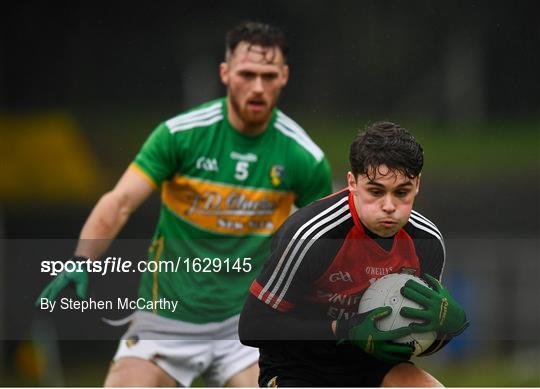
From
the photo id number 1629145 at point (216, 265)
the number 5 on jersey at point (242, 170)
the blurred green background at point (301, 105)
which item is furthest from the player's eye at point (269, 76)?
the blurred green background at point (301, 105)

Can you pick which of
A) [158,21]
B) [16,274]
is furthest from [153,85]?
[16,274]

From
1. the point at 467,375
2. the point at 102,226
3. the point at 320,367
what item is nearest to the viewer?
the point at 320,367

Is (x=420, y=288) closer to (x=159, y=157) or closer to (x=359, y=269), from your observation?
(x=359, y=269)

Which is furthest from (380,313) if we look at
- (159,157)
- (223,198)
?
(159,157)

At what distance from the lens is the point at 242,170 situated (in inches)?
209

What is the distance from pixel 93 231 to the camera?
497 centimetres

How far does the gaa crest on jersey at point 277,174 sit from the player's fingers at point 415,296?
145 centimetres

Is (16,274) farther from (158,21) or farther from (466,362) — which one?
(466,362)

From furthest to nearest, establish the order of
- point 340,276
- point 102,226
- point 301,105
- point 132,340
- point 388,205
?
point 301,105
point 132,340
point 102,226
point 340,276
point 388,205

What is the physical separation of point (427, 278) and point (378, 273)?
0.18 meters

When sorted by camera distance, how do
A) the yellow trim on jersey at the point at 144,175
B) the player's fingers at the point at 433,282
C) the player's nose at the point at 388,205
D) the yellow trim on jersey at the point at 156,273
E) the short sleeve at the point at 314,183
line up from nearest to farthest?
the player's nose at the point at 388,205 < the player's fingers at the point at 433,282 < the yellow trim on jersey at the point at 144,175 < the short sleeve at the point at 314,183 < the yellow trim on jersey at the point at 156,273

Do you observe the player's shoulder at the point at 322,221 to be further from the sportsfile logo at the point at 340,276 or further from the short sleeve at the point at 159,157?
the short sleeve at the point at 159,157

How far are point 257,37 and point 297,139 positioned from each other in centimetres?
51

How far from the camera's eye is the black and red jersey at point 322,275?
4.00 metres
